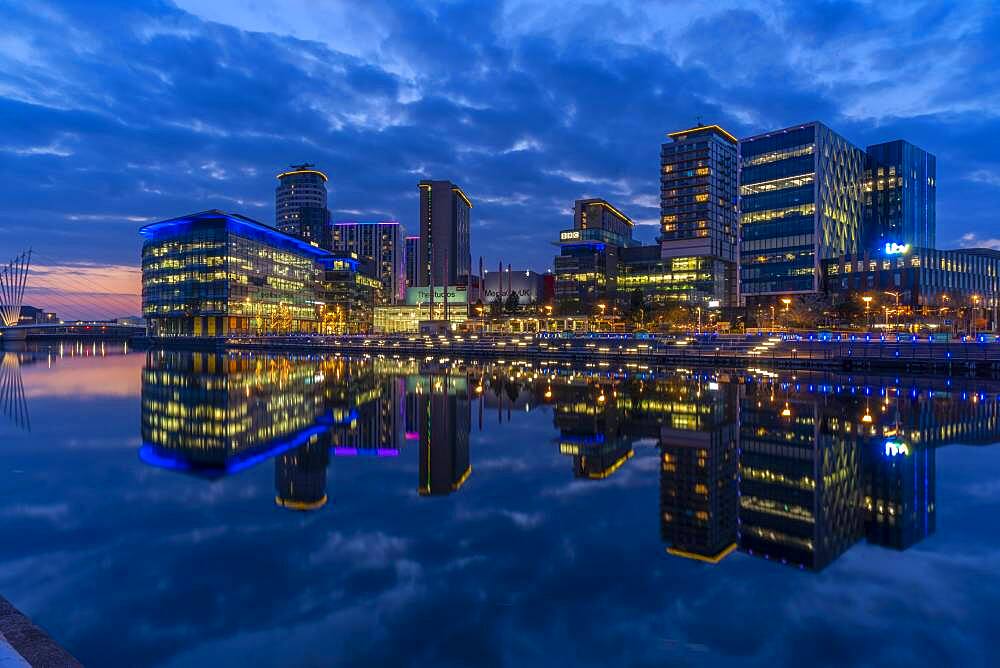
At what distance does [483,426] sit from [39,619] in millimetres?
20170

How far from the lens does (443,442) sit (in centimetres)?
2491

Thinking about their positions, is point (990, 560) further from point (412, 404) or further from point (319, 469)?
point (412, 404)

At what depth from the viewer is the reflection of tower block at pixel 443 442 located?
60.4 feet

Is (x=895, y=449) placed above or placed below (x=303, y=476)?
above

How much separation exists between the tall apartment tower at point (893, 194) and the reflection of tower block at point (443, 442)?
540 feet

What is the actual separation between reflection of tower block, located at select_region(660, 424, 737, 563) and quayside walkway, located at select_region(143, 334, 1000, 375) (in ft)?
154

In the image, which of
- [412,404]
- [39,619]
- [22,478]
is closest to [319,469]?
[22,478]

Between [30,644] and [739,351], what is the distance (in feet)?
236

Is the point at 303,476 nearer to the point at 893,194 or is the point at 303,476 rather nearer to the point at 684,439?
the point at 684,439

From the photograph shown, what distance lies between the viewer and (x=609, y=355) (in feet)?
257

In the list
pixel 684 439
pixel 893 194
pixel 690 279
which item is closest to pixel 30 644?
pixel 684 439

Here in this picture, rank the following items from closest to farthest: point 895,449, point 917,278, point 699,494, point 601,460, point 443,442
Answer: point 699,494
point 601,460
point 895,449
point 443,442
point 917,278

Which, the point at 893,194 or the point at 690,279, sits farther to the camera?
the point at 690,279

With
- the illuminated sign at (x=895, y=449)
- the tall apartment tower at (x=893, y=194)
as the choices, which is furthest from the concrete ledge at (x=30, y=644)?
the tall apartment tower at (x=893, y=194)
